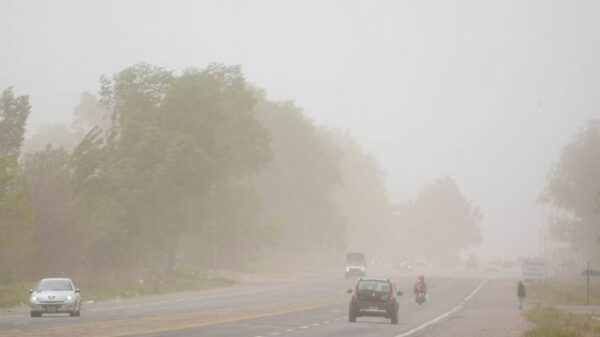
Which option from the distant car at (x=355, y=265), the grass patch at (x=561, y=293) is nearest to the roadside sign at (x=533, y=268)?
the grass patch at (x=561, y=293)

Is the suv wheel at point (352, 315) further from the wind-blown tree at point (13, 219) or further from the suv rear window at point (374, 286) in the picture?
the wind-blown tree at point (13, 219)

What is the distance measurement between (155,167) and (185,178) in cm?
276

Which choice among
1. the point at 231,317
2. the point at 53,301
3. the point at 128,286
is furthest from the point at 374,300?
the point at 128,286

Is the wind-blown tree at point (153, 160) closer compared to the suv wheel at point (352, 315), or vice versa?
the suv wheel at point (352, 315)

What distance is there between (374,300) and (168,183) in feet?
134

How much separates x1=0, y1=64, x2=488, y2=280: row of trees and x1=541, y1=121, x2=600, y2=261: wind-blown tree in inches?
1005

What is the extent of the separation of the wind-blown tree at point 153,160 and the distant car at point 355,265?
22.1m

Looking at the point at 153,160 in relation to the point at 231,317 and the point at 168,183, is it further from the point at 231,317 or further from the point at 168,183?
the point at 231,317

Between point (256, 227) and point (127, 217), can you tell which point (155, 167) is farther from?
point (256, 227)

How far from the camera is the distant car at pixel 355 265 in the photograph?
114 m

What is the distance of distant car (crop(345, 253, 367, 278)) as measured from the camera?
114 metres

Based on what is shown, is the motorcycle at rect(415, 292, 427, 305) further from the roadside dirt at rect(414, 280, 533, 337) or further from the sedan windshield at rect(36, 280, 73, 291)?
the sedan windshield at rect(36, 280, 73, 291)

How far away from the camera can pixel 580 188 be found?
130m

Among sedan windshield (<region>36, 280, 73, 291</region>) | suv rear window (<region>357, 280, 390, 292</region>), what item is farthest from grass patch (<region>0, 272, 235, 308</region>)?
suv rear window (<region>357, 280, 390, 292</region>)
